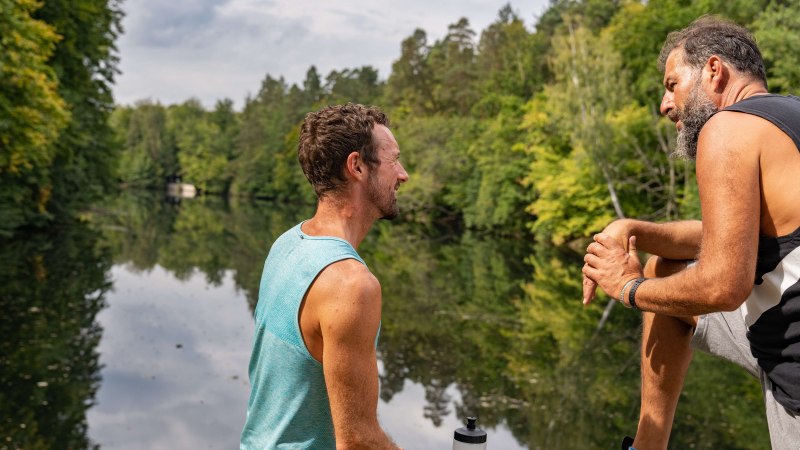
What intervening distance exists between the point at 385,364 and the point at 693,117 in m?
8.83

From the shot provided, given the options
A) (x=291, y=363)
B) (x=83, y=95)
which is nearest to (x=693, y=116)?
(x=291, y=363)

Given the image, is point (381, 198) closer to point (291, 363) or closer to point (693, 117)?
point (291, 363)

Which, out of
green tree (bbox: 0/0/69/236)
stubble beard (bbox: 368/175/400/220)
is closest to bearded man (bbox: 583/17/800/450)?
stubble beard (bbox: 368/175/400/220)

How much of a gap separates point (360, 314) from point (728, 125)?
1.23 m

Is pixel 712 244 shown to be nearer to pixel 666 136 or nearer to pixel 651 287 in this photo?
pixel 651 287

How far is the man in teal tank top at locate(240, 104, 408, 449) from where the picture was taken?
2148 millimetres

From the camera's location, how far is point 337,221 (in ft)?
8.02

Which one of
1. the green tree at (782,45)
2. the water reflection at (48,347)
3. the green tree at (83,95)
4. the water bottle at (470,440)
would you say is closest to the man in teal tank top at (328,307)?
the water bottle at (470,440)

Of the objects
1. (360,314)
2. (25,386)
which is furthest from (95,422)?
(360,314)

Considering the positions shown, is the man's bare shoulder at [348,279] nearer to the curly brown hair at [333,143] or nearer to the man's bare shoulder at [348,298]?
the man's bare shoulder at [348,298]

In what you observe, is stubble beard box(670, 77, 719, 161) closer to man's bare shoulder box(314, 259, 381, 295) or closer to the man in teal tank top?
the man in teal tank top

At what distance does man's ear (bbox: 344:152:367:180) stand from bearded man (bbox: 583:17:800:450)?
976mm

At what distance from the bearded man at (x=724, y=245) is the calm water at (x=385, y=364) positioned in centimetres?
521

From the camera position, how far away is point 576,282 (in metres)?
20.5
